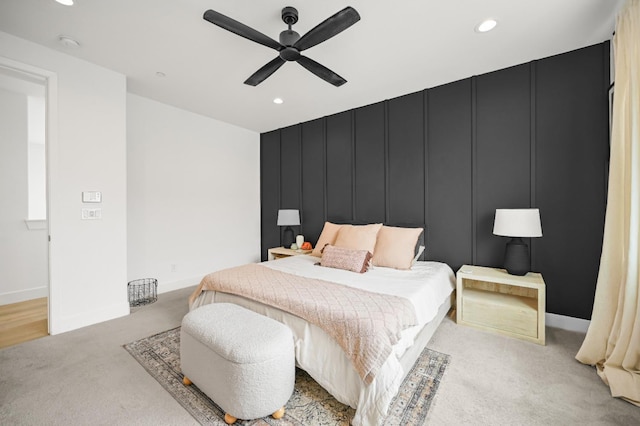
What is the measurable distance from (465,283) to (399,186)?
1.42 m

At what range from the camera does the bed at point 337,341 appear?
1.43 m

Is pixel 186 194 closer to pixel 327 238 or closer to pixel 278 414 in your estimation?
pixel 327 238

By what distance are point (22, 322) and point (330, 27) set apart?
4178 mm

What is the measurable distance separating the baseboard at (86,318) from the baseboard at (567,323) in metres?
4.50

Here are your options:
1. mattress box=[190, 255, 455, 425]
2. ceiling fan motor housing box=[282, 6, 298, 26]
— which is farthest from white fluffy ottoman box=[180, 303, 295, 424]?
ceiling fan motor housing box=[282, 6, 298, 26]

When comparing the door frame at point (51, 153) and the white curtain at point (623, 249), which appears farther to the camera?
the door frame at point (51, 153)

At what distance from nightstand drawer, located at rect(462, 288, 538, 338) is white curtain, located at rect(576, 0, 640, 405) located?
15.2 inches

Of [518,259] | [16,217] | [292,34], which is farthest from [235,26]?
[16,217]

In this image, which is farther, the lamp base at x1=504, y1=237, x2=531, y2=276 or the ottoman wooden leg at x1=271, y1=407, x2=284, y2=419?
the lamp base at x1=504, y1=237, x2=531, y2=276

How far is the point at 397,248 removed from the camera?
9.68 ft

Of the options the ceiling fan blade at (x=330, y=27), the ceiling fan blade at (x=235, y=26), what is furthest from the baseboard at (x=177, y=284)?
the ceiling fan blade at (x=330, y=27)

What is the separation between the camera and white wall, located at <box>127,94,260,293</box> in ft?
11.9

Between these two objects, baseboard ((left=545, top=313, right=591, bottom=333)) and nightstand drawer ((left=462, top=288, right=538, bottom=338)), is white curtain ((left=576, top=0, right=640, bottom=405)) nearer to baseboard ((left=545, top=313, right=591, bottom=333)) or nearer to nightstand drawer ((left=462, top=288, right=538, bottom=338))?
nightstand drawer ((left=462, top=288, right=538, bottom=338))

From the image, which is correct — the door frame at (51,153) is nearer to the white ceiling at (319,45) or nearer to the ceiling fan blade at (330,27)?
the white ceiling at (319,45)
